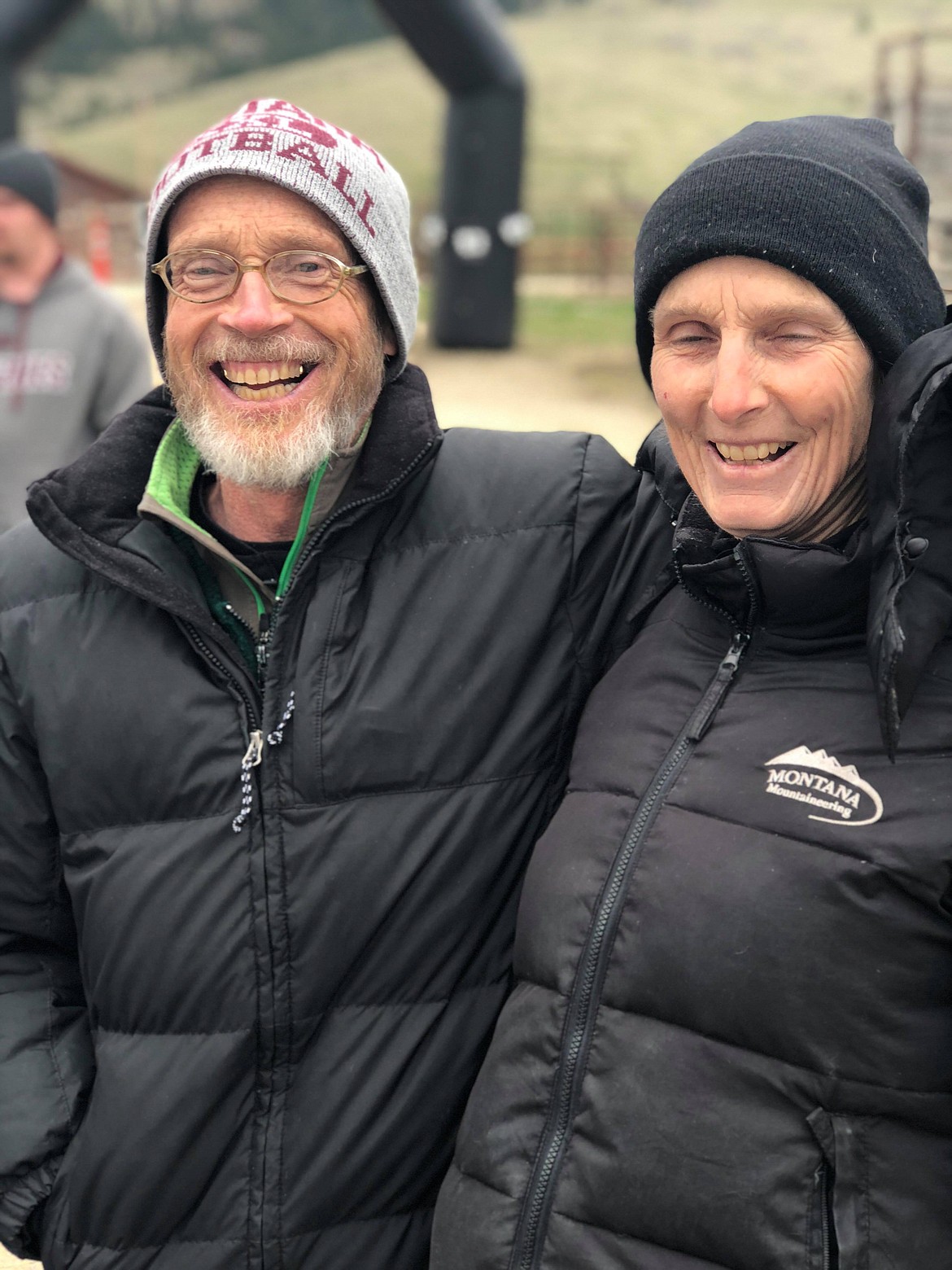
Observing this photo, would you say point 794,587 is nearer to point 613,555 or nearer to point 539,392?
point 613,555

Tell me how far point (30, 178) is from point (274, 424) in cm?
331

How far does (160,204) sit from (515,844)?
1.08 metres

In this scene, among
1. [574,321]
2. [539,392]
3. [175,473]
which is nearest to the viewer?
[175,473]

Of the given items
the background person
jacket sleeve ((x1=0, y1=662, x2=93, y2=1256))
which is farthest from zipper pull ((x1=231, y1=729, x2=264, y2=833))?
the background person

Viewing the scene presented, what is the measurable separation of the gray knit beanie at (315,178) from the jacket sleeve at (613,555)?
380 millimetres

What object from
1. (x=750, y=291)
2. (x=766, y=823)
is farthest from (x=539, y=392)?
(x=766, y=823)

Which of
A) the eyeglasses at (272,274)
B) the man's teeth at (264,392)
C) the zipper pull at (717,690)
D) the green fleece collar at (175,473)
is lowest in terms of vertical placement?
the zipper pull at (717,690)

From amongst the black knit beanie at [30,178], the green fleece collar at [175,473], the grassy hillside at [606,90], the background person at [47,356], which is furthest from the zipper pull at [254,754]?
the grassy hillside at [606,90]

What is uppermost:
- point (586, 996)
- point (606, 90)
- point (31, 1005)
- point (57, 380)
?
point (606, 90)

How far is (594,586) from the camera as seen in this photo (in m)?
2.03

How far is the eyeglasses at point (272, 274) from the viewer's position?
2055 mm

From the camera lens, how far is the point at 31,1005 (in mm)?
2029

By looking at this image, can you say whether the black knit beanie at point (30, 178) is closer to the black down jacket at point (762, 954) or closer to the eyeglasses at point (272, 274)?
the eyeglasses at point (272, 274)

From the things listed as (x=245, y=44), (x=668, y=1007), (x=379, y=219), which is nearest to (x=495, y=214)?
(x=379, y=219)
